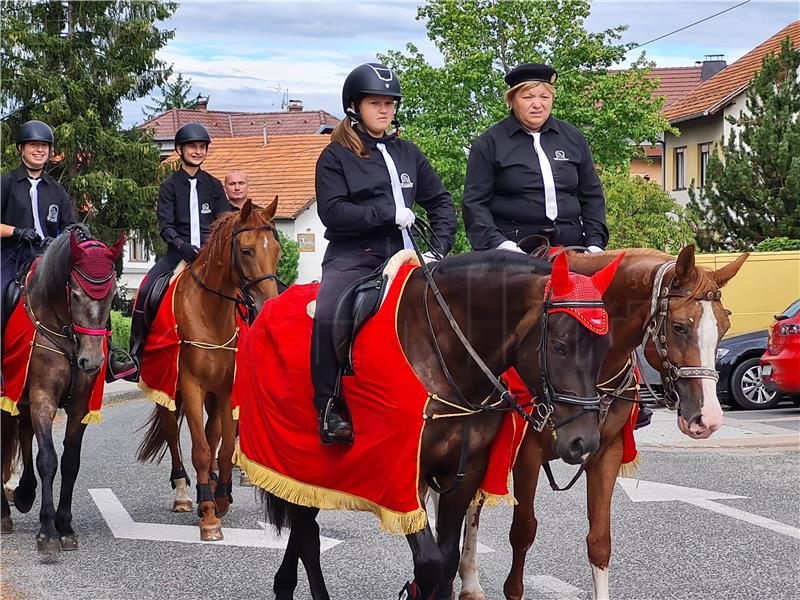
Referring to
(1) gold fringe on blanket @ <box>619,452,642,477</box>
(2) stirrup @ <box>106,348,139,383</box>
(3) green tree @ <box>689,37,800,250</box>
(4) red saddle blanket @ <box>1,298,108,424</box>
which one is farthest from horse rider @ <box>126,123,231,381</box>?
(3) green tree @ <box>689,37,800,250</box>

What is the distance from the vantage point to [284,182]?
56781 mm

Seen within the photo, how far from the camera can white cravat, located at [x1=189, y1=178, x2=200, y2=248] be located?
1042cm

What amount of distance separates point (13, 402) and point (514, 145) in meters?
4.35

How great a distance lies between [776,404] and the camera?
19422 millimetres

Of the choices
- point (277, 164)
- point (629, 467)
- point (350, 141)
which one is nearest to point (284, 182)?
point (277, 164)

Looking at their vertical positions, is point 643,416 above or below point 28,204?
below

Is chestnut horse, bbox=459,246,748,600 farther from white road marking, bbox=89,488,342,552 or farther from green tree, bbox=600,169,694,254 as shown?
green tree, bbox=600,169,694,254

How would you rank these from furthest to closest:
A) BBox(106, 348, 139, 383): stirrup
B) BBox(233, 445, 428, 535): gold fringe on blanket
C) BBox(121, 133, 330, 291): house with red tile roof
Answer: BBox(121, 133, 330, 291): house with red tile roof
BBox(106, 348, 139, 383): stirrup
BBox(233, 445, 428, 535): gold fringe on blanket

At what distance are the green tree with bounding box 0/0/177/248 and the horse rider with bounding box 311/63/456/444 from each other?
27.1 meters

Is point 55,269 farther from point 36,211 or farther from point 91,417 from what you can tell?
point 36,211

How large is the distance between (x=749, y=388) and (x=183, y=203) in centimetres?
1158

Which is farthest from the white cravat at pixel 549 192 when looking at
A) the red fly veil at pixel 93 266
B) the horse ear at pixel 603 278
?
the red fly veil at pixel 93 266

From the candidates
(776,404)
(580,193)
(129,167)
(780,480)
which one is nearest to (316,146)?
(129,167)

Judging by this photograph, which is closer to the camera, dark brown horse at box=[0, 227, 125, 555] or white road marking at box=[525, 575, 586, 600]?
white road marking at box=[525, 575, 586, 600]
